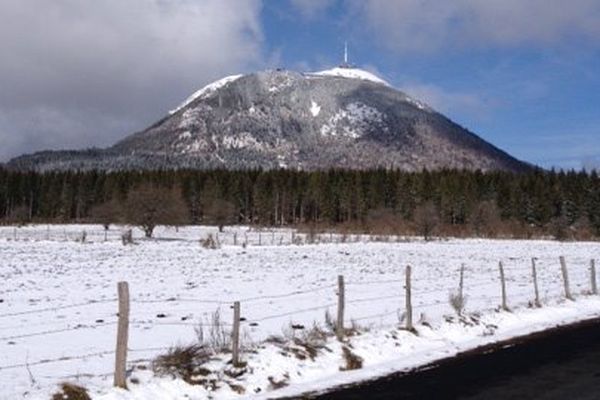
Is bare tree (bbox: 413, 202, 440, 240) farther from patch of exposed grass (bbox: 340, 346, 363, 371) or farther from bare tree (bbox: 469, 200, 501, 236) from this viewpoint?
patch of exposed grass (bbox: 340, 346, 363, 371)

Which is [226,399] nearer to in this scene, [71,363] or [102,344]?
[71,363]

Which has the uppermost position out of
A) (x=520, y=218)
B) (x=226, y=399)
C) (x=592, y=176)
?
(x=592, y=176)

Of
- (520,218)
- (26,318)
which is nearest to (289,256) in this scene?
(26,318)

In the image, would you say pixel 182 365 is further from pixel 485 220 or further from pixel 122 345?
pixel 485 220

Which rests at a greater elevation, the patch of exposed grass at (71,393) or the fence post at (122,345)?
the fence post at (122,345)

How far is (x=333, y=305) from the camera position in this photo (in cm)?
2206

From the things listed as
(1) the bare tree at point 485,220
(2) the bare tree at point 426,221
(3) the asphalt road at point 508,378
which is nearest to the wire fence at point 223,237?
(2) the bare tree at point 426,221

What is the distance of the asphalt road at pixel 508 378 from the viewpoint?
10.9 metres

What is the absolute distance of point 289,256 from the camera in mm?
46938

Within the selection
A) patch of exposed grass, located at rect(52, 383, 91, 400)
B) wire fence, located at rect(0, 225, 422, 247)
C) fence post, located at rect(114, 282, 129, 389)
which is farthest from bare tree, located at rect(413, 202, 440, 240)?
patch of exposed grass, located at rect(52, 383, 91, 400)

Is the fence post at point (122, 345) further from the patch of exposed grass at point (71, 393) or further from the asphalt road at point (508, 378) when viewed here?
the asphalt road at point (508, 378)

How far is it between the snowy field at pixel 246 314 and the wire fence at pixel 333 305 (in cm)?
5

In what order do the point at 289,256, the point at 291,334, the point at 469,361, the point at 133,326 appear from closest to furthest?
the point at 469,361 → the point at 291,334 → the point at 133,326 → the point at 289,256

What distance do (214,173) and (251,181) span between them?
8.55m
